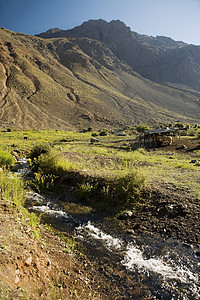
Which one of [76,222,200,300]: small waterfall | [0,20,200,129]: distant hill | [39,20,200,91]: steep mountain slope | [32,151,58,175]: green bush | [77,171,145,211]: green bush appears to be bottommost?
[76,222,200,300]: small waterfall

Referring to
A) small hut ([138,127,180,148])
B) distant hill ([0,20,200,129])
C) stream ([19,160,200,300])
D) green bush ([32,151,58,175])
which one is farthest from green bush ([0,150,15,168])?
distant hill ([0,20,200,129])

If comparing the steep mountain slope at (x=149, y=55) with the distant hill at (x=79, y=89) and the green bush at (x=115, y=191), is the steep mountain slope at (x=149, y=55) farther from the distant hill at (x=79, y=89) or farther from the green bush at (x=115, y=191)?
the green bush at (x=115, y=191)

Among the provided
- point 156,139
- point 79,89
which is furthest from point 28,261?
point 79,89

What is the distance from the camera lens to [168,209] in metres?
6.57

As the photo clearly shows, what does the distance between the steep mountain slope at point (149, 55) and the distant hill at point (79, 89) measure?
1.13m

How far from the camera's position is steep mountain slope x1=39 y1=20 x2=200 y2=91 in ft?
514

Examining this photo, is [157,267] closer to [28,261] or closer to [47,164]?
[28,261]

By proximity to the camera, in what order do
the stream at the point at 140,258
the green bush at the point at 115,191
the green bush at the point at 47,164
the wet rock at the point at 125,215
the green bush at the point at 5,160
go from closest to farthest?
the stream at the point at 140,258
the wet rock at the point at 125,215
the green bush at the point at 115,191
the green bush at the point at 47,164
the green bush at the point at 5,160

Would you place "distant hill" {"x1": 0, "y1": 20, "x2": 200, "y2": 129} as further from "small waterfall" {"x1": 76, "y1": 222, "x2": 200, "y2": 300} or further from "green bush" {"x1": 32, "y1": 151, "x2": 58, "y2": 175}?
"small waterfall" {"x1": 76, "y1": 222, "x2": 200, "y2": 300}

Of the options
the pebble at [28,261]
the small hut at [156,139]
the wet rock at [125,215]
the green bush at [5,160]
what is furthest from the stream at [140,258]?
the small hut at [156,139]

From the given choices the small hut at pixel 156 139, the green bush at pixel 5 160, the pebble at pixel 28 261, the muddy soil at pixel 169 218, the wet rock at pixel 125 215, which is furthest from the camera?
the small hut at pixel 156 139

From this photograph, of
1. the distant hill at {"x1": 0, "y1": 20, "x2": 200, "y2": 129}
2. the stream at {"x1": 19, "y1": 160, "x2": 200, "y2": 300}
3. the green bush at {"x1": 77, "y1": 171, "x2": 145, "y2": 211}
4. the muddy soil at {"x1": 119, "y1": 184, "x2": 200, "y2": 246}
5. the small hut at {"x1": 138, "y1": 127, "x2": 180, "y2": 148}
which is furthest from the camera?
the distant hill at {"x1": 0, "y1": 20, "x2": 200, "y2": 129}

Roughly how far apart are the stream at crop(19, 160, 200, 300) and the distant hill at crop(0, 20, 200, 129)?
160ft

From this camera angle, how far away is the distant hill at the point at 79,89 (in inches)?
2564
